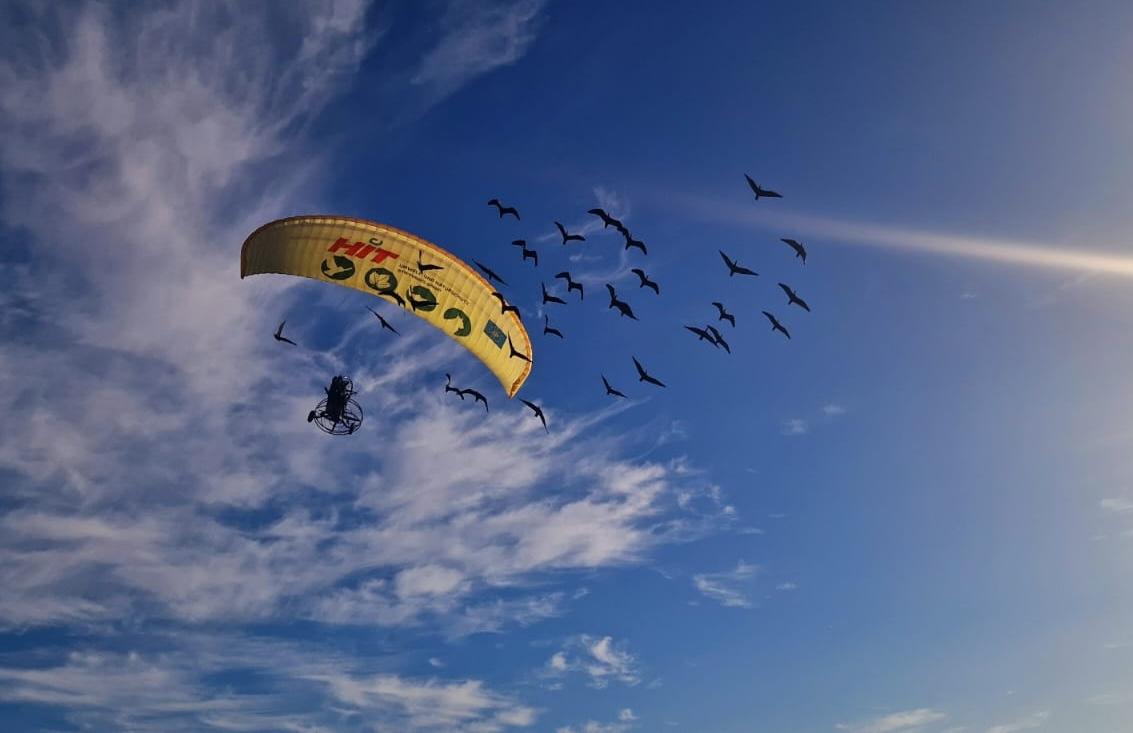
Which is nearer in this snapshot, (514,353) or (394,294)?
(394,294)

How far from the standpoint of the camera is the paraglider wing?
117 ft

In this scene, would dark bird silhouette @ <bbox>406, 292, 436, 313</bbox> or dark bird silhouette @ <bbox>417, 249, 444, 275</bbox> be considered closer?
dark bird silhouette @ <bbox>417, 249, 444, 275</bbox>

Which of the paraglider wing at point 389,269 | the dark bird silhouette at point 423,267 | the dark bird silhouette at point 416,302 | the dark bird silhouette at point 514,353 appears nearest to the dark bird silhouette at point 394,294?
the paraglider wing at point 389,269

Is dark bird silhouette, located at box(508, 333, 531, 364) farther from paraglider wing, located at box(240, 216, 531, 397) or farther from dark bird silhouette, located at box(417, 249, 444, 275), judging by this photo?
dark bird silhouette, located at box(417, 249, 444, 275)

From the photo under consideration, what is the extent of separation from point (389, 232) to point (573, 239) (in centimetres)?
896

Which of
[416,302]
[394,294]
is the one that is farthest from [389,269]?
[416,302]

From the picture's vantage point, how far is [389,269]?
37.3 m

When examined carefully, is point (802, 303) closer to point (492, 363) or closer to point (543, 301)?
point (543, 301)

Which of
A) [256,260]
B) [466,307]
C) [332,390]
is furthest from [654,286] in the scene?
[256,260]

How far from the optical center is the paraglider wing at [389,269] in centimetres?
3559

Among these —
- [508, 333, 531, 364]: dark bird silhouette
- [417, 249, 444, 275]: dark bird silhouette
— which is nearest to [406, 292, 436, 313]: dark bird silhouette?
[417, 249, 444, 275]: dark bird silhouette

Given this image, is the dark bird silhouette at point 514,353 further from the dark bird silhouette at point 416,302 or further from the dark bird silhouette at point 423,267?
the dark bird silhouette at point 423,267

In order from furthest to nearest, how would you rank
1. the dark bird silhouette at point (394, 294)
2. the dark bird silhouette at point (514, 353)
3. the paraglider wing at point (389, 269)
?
the dark bird silhouette at point (514, 353), the dark bird silhouette at point (394, 294), the paraglider wing at point (389, 269)

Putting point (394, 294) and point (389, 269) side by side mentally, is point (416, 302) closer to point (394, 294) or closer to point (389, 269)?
point (394, 294)
